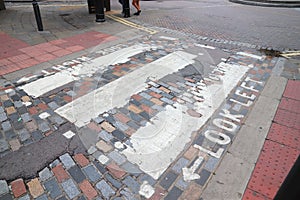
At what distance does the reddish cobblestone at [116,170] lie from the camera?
2527 millimetres

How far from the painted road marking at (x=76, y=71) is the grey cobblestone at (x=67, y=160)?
1.61 m

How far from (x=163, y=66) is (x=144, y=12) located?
21.3ft

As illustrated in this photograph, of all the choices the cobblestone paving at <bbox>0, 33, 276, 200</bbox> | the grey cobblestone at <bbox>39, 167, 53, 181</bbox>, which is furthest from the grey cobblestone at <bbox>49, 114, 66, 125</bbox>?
the grey cobblestone at <bbox>39, 167, 53, 181</bbox>

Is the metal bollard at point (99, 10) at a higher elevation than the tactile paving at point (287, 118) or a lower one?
higher

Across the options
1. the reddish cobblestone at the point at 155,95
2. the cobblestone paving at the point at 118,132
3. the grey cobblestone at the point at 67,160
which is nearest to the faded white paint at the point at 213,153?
the cobblestone paving at the point at 118,132

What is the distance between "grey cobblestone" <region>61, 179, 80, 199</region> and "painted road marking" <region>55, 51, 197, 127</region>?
3.14ft

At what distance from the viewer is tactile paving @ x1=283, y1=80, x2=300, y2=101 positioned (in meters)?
4.02

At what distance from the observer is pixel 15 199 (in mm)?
2279

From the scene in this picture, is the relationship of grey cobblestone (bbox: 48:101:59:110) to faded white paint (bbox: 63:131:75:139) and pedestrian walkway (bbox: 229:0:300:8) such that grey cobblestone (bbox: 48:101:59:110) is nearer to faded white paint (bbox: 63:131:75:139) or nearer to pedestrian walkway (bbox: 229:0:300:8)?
faded white paint (bbox: 63:131:75:139)

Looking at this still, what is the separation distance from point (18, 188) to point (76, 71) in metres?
2.80

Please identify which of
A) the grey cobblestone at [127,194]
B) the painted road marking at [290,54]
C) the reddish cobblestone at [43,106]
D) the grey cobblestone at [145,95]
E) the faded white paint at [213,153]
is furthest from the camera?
the painted road marking at [290,54]

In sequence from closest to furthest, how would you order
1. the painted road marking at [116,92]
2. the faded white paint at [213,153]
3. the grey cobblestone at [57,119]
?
the faded white paint at [213,153], the grey cobblestone at [57,119], the painted road marking at [116,92]

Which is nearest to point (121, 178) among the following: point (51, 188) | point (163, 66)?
point (51, 188)

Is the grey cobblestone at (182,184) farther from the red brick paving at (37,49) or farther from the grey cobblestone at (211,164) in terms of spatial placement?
the red brick paving at (37,49)
